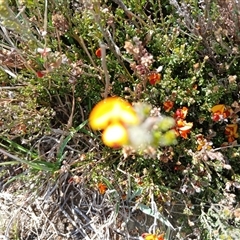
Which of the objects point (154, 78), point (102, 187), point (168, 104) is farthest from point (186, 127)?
point (102, 187)

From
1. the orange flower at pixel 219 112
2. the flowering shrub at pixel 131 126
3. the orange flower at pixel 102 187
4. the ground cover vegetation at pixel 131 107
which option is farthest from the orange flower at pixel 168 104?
the flowering shrub at pixel 131 126

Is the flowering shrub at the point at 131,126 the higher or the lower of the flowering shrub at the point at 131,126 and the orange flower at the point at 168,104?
the higher

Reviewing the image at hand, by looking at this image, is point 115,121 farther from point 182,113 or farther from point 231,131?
point 231,131

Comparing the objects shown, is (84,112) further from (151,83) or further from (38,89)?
(151,83)

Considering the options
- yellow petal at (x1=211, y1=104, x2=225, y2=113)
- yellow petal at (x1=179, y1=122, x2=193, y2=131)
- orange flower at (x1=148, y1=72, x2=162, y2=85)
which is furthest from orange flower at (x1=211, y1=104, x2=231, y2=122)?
orange flower at (x1=148, y1=72, x2=162, y2=85)

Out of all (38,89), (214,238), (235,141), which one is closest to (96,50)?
(38,89)

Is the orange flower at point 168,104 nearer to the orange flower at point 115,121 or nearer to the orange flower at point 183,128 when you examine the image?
the orange flower at point 183,128

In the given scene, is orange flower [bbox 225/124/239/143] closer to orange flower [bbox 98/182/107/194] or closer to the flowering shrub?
orange flower [bbox 98/182/107/194]
